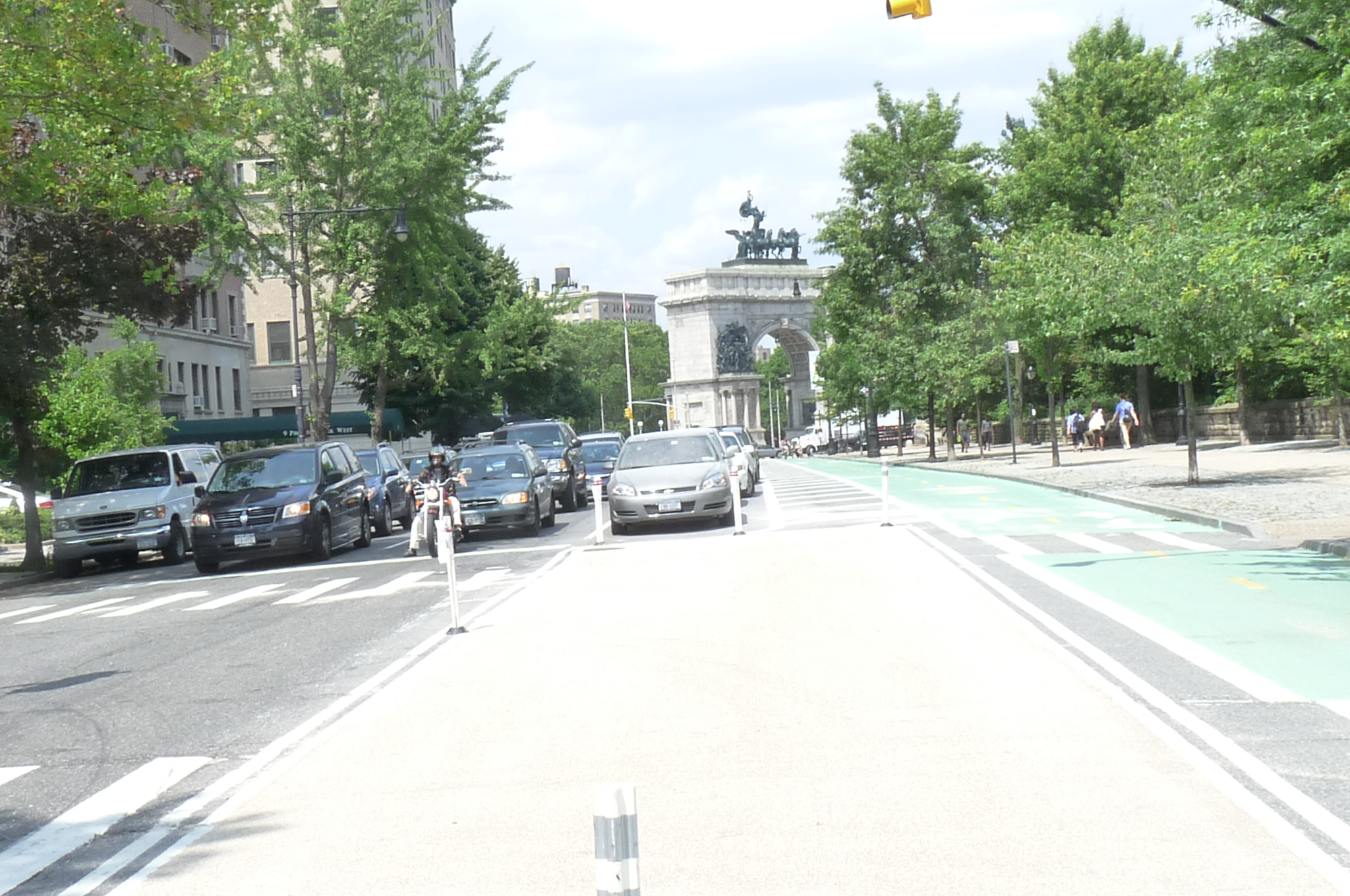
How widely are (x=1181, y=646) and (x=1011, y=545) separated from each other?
27.3ft

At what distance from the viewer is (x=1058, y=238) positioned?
34000 mm

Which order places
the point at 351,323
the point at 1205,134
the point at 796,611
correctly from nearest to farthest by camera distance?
the point at 796,611, the point at 1205,134, the point at 351,323

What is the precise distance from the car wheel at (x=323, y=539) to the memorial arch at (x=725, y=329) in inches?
2911

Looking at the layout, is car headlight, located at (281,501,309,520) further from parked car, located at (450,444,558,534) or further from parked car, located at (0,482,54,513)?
parked car, located at (0,482,54,513)

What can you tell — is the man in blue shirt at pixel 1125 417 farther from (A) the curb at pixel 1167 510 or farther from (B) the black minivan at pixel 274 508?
(B) the black minivan at pixel 274 508

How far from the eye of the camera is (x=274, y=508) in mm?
22422

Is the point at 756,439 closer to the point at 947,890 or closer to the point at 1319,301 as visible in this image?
the point at 1319,301

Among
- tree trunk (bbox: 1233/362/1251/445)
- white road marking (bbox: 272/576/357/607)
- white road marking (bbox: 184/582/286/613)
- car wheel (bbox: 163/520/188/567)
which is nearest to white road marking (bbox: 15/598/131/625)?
white road marking (bbox: 184/582/286/613)

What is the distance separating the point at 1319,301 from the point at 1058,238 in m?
20.7

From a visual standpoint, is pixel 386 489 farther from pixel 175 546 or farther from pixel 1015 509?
pixel 1015 509

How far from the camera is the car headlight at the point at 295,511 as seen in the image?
22.4 meters

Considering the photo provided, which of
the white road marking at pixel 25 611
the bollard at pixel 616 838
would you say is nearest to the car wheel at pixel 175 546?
the white road marking at pixel 25 611

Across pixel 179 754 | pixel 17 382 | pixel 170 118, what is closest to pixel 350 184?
pixel 17 382

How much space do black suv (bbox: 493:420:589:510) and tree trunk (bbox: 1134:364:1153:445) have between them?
22.4m
